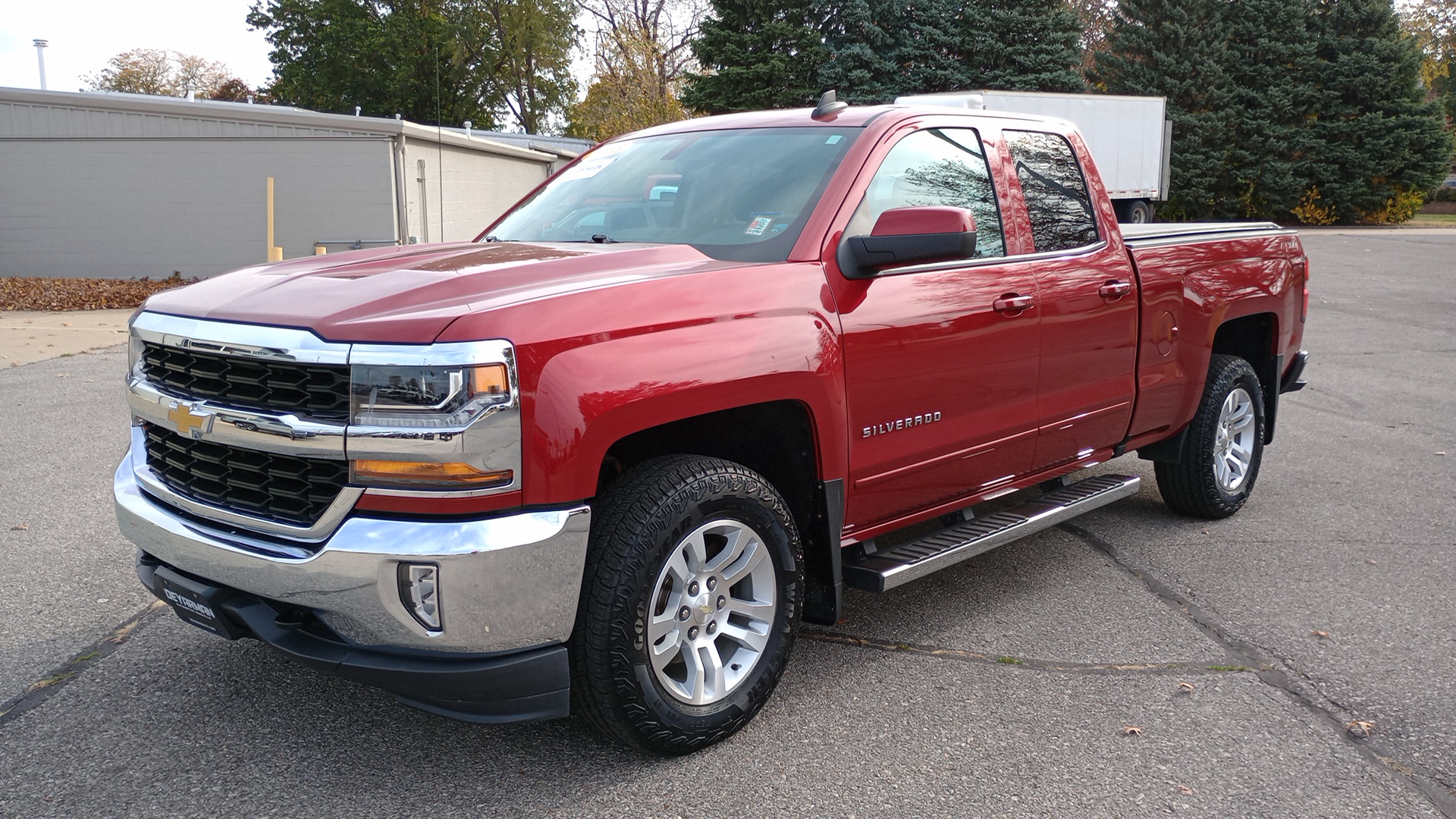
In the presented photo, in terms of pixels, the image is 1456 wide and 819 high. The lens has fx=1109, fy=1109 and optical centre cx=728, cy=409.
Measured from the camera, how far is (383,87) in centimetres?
5462

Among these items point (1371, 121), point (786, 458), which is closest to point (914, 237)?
point (786, 458)

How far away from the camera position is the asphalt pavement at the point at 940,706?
3.03 meters

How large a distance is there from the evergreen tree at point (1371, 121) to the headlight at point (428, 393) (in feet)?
136

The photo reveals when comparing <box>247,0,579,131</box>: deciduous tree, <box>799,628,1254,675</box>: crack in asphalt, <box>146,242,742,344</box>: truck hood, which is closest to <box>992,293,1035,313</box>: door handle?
<box>146,242,742,344</box>: truck hood

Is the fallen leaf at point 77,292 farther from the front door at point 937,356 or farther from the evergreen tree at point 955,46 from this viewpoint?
the evergreen tree at point 955,46

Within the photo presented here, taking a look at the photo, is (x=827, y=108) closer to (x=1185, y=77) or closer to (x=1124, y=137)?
(x=1124, y=137)

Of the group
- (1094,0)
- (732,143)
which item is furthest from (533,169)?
(1094,0)

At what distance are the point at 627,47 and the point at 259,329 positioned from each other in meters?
38.0

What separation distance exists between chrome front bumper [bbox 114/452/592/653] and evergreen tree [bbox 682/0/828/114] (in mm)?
36027

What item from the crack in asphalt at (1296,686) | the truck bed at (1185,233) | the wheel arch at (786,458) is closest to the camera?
the crack in asphalt at (1296,686)

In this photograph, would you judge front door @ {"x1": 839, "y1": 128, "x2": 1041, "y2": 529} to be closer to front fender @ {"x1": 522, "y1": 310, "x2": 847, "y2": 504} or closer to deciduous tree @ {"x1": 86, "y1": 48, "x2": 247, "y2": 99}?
front fender @ {"x1": 522, "y1": 310, "x2": 847, "y2": 504}

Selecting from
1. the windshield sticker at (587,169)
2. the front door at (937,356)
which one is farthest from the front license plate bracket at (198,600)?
the windshield sticker at (587,169)

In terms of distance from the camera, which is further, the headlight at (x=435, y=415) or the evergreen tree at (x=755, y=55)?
the evergreen tree at (x=755, y=55)

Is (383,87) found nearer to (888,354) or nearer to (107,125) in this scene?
(107,125)
